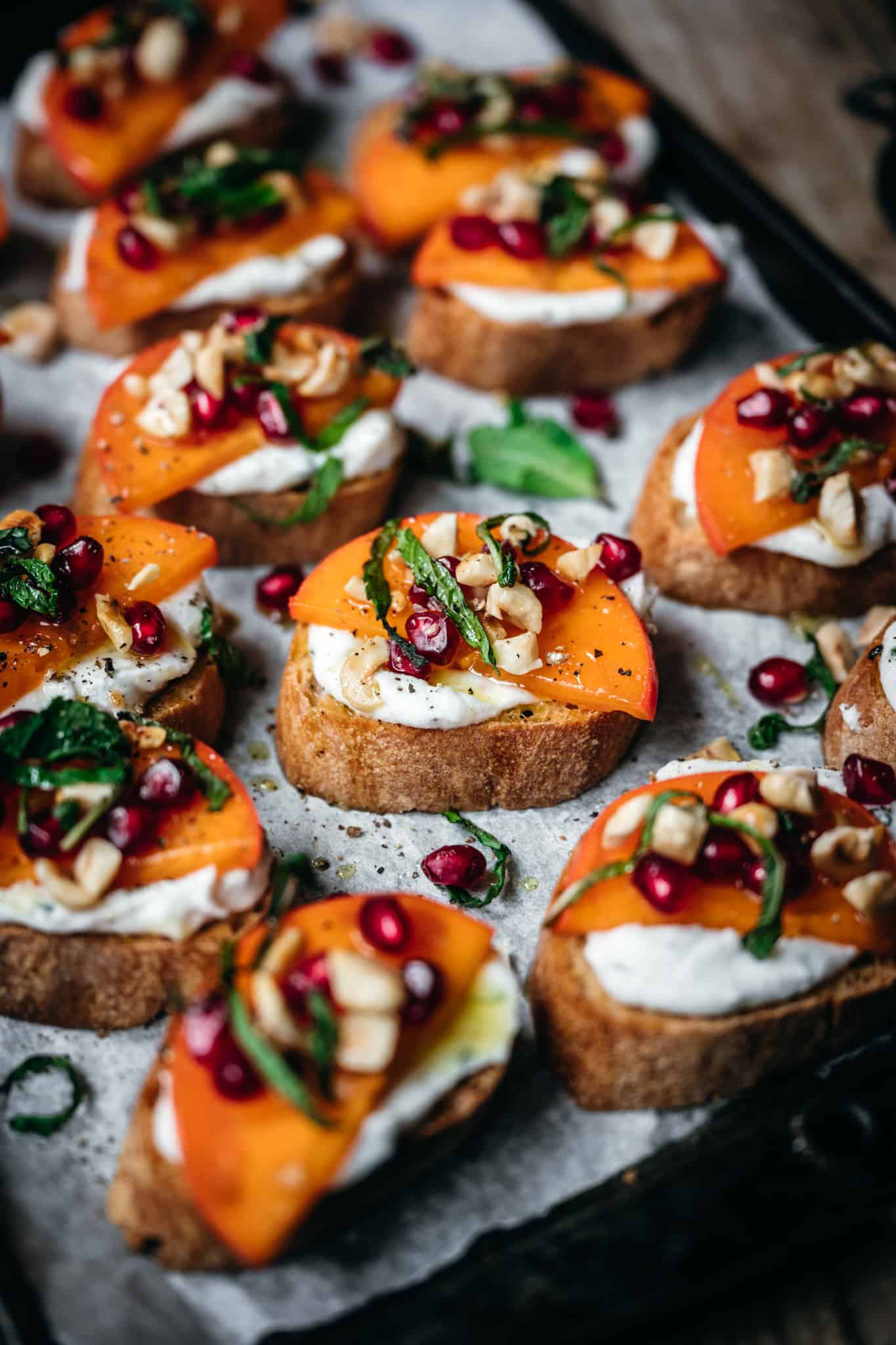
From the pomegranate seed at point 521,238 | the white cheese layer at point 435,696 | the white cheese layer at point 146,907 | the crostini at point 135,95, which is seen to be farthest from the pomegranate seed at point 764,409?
the crostini at point 135,95

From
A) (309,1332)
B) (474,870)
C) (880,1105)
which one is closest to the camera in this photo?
(309,1332)

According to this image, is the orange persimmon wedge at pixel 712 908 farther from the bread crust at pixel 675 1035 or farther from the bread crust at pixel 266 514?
the bread crust at pixel 266 514

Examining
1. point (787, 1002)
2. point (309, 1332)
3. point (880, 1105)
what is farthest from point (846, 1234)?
point (309, 1332)

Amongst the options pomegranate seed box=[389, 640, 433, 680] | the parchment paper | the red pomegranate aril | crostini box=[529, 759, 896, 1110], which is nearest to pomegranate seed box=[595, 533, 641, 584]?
the parchment paper

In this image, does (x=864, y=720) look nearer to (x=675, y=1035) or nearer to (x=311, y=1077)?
(x=675, y=1035)

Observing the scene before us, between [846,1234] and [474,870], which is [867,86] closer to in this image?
[474,870]

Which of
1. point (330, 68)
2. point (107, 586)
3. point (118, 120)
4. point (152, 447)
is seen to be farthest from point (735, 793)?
point (330, 68)
